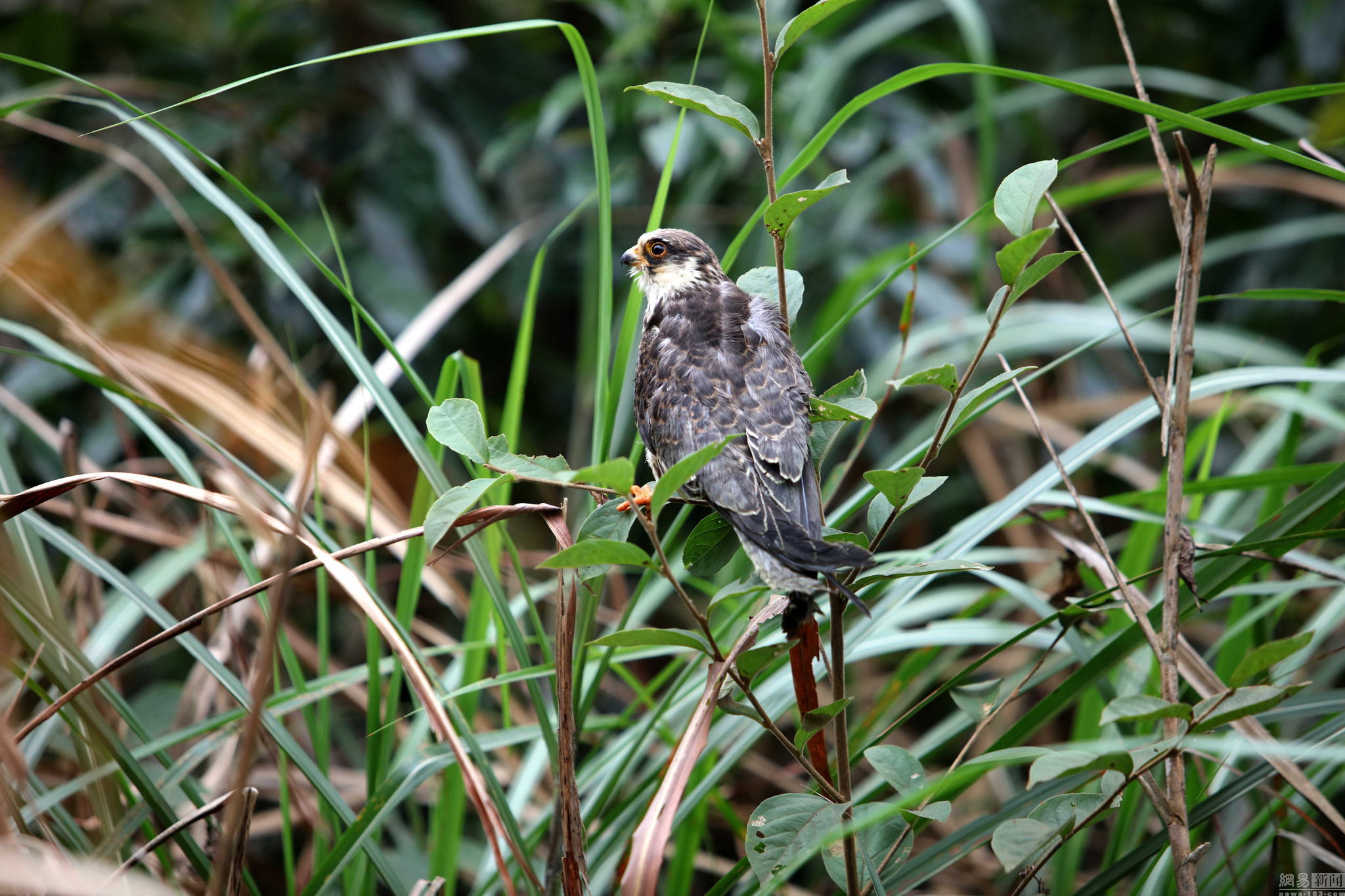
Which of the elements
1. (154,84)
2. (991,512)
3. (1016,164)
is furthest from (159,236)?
(1016,164)

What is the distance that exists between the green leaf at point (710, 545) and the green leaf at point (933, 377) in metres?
0.40

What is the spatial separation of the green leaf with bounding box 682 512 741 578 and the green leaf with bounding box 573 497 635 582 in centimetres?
19

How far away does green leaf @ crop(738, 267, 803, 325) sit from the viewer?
149 centimetres

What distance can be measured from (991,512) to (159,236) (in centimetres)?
324

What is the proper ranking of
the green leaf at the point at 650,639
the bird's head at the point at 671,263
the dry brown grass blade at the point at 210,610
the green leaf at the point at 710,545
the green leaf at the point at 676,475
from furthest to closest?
the bird's head at the point at 671,263, the green leaf at the point at 710,545, the dry brown grass blade at the point at 210,610, the green leaf at the point at 650,639, the green leaf at the point at 676,475

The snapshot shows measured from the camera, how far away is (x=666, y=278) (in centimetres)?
224

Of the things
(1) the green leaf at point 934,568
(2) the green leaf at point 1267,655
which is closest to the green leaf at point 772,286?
(1) the green leaf at point 934,568

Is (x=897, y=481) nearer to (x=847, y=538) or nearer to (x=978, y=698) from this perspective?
(x=847, y=538)

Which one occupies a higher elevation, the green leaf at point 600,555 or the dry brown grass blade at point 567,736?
the green leaf at point 600,555

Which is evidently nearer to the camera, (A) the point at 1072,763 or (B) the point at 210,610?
(A) the point at 1072,763

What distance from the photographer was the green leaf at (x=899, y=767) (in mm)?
1272

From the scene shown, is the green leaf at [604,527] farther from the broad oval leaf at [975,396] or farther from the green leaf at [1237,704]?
the green leaf at [1237,704]


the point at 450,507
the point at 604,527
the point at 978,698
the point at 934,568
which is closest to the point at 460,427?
the point at 450,507

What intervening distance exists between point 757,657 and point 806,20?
91 centimetres
